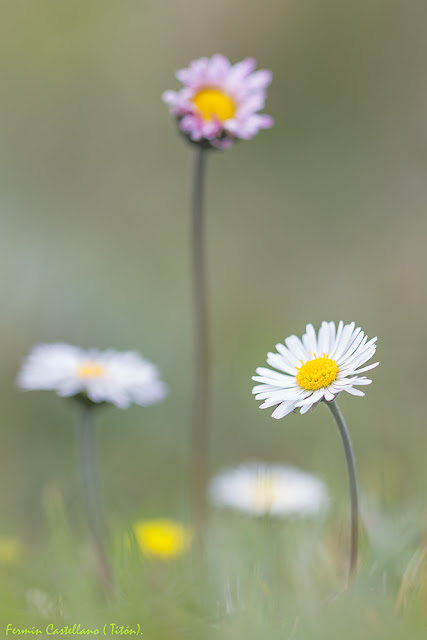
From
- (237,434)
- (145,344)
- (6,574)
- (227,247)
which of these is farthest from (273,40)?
(6,574)

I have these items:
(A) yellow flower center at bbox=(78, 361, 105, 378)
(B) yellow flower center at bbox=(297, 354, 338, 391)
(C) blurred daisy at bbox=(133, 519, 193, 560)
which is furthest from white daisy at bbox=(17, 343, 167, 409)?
(B) yellow flower center at bbox=(297, 354, 338, 391)

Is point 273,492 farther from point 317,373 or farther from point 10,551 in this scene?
point 317,373

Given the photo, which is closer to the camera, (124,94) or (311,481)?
(311,481)

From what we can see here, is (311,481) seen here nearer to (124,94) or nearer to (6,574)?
(6,574)

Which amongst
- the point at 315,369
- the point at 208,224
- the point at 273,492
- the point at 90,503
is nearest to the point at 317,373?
the point at 315,369

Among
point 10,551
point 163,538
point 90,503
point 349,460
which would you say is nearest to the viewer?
point 349,460

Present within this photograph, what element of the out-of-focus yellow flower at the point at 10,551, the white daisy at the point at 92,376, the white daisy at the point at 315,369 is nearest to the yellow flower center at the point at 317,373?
the white daisy at the point at 315,369
